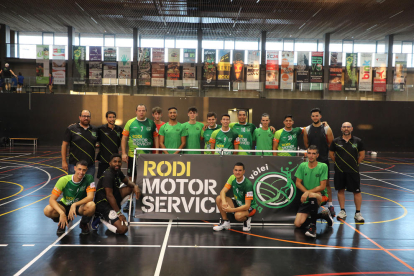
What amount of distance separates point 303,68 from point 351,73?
149 inches

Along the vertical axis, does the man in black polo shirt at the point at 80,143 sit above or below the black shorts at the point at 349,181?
above

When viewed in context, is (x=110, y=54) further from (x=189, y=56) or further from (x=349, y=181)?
(x=349, y=181)

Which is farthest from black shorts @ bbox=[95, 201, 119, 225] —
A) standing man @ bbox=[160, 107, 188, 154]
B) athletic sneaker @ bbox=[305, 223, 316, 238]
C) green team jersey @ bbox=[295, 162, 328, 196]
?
green team jersey @ bbox=[295, 162, 328, 196]

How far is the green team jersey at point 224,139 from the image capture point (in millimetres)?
6781

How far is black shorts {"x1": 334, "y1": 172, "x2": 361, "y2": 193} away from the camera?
6496 millimetres

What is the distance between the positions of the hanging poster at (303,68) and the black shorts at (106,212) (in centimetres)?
2236

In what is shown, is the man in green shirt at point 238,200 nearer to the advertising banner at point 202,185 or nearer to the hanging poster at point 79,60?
the advertising banner at point 202,185

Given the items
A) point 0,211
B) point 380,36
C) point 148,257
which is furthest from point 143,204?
point 380,36

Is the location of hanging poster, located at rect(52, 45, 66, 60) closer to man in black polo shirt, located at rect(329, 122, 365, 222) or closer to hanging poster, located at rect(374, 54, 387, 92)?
hanging poster, located at rect(374, 54, 387, 92)

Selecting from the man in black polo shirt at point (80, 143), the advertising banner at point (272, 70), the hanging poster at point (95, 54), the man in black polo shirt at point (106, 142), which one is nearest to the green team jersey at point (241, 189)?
the man in black polo shirt at point (106, 142)

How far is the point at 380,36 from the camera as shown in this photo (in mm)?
29219

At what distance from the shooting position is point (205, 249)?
472 cm

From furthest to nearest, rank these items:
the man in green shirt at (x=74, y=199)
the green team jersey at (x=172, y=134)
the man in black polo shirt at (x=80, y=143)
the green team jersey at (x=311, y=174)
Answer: the green team jersey at (x=172, y=134)
the man in black polo shirt at (x=80, y=143)
the green team jersey at (x=311, y=174)
the man in green shirt at (x=74, y=199)

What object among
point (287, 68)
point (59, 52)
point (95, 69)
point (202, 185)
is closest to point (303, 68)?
point (287, 68)
